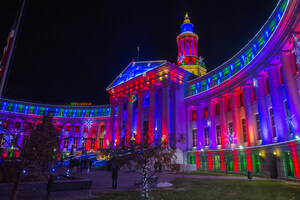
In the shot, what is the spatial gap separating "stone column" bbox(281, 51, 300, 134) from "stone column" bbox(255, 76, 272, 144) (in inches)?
205

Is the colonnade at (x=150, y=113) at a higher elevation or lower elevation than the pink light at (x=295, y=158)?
higher

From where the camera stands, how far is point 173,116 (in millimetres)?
43500

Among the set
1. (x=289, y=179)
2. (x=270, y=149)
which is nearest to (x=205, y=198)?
(x=289, y=179)

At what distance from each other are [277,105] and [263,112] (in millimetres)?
3459

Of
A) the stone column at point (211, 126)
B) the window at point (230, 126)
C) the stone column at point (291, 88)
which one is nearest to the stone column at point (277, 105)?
the stone column at point (291, 88)

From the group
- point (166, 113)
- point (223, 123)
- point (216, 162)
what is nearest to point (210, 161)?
point (216, 162)

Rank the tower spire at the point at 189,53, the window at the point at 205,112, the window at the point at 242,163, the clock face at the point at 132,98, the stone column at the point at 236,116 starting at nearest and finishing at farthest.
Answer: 1. the window at the point at 242,163
2. the stone column at the point at 236,116
3. the window at the point at 205,112
4. the clock face at the point at 132,98
5. the tower spire at the point at 189,53

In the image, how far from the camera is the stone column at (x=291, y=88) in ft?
65.8

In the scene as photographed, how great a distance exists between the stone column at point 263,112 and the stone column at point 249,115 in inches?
91.8

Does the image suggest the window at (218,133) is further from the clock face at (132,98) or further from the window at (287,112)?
the clock face at (132,98)

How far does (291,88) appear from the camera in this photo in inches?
831

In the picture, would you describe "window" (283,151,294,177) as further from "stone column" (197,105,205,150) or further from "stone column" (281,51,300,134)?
"stone column" (197,105,205,150)

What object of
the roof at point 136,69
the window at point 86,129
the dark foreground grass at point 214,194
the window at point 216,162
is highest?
the roof at point 136,69

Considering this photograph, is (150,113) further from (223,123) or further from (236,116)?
(236,116)
